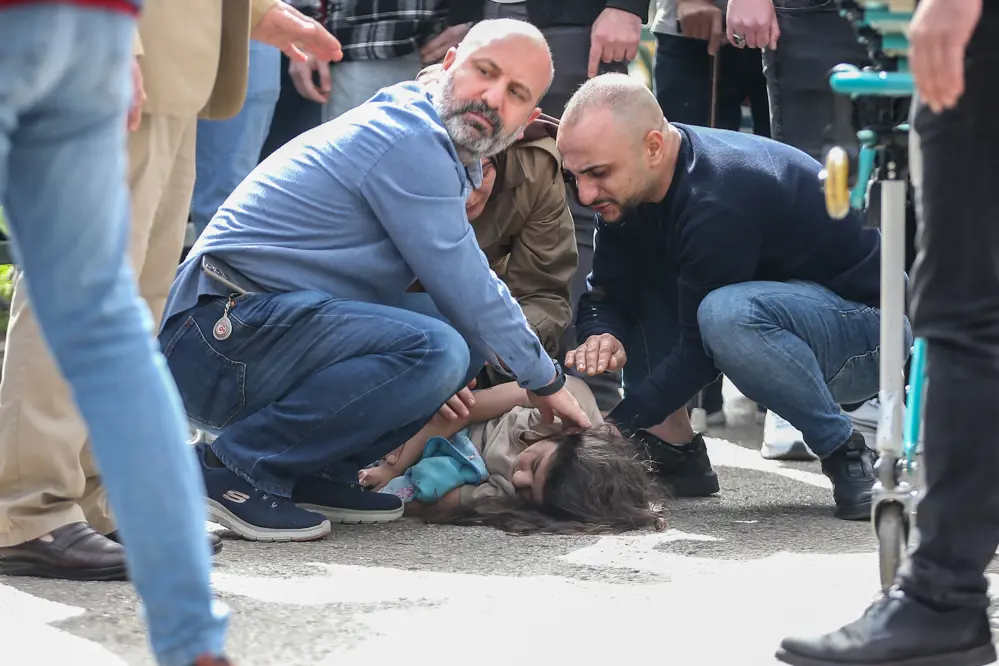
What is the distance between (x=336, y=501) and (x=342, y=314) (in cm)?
51

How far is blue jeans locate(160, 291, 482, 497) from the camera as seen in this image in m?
3.61

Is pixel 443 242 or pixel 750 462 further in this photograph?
pixel 750 462

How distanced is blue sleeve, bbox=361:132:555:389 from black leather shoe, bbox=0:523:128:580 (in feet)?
3.47

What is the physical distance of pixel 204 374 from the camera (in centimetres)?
370

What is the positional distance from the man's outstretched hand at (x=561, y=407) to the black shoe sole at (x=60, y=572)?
124cm

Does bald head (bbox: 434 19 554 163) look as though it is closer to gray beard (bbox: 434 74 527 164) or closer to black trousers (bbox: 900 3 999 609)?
gray beard (bbox: 434 74 527 164)

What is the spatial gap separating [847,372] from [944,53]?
2.17 m

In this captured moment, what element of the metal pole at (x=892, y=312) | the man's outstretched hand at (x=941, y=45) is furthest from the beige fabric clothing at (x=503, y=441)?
the man's outstretched hand at (x=941, y=45)

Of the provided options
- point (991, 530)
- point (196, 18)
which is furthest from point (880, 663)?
point (196, 18)

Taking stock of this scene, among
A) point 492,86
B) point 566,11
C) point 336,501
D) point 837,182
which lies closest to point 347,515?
point 336,501

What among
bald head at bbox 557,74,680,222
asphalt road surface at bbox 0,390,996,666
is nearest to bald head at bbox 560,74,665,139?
bald head at bbox 557,74,680,222

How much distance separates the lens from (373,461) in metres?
3.92

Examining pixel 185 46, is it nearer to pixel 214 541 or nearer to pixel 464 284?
pixel 464 284

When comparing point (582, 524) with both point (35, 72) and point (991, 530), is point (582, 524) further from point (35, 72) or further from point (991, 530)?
point (35, 72)
